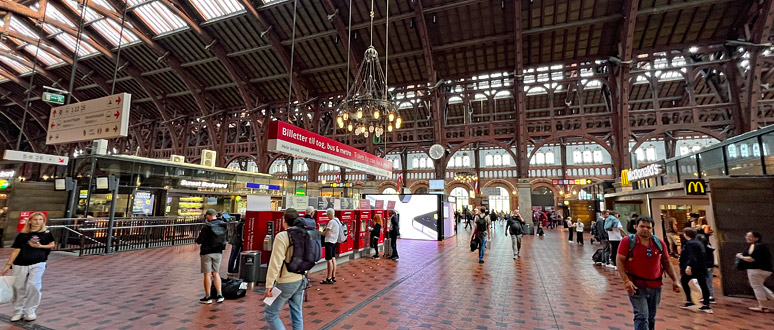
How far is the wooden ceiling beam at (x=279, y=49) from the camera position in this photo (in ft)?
51.8

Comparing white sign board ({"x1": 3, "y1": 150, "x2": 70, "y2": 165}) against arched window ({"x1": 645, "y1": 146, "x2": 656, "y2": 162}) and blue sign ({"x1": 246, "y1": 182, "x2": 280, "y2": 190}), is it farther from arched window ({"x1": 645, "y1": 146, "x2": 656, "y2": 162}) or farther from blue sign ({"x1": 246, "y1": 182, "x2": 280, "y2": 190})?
arched window ({"x1": 645, "y1": 146, "x2": 656, "y2": 162})

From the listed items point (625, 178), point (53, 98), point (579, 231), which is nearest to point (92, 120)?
point (53, 98)

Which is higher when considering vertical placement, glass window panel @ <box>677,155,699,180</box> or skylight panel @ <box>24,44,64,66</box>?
skylight panel @ <box>24,44,64,66</box>

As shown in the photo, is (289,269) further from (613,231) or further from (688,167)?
(688,167)

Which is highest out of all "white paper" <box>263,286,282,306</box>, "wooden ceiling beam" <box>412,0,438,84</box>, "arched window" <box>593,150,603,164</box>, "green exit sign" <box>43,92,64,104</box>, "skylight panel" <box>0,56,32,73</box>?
"skylight panel" <box>0,56,32,73</box>

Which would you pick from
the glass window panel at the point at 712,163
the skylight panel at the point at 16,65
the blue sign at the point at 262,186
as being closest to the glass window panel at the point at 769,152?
the glass window panel at the point at 712,163

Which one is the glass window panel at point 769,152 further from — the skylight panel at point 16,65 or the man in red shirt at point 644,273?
the skylight panel at point 16,65

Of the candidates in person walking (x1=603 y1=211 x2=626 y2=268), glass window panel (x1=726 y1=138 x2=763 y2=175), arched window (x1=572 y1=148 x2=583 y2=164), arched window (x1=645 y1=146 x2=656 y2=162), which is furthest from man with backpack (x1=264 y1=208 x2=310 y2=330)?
arched window (x1=645 y1=146 x2=656 y2=162)

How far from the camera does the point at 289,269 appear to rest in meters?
2.62

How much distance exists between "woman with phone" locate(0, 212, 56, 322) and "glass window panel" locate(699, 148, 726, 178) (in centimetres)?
1320

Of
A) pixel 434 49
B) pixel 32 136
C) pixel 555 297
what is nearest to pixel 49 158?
pixel 555 297

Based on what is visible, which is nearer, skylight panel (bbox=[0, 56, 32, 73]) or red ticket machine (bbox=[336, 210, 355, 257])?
red ticket machine (bbox=[336, 210, 355, 257])

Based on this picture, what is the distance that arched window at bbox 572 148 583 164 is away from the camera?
90.8ft

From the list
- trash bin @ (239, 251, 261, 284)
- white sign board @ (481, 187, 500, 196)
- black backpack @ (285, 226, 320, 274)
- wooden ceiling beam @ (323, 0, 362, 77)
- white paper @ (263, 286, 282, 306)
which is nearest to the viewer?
white paper @ (263, 286, 282, 306)
